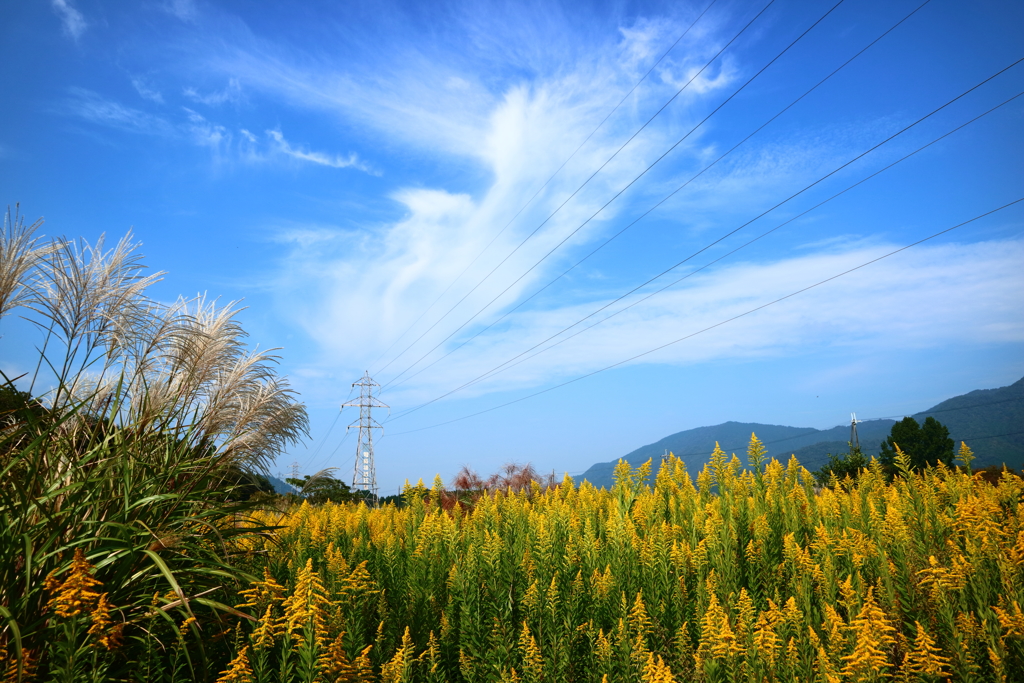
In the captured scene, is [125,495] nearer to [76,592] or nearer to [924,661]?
[76,592]

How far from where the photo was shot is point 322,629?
249cm

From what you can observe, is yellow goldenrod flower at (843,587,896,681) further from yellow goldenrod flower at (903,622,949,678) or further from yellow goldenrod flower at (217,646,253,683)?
yellow goldenrod flower at (217,646,253,683)

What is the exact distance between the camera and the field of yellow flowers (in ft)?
8.70

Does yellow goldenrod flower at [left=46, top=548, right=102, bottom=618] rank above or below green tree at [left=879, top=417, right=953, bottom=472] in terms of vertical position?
below

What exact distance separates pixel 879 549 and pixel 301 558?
4069mm

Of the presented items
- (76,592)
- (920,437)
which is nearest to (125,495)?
(76,592)

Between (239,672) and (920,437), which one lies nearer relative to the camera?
(239,672)

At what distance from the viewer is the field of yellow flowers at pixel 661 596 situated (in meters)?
2.65

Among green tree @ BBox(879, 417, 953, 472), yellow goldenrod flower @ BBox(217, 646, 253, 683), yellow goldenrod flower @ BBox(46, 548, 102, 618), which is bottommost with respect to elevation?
yellow goldenrod flower @ BBox(217, 646, 253, 683)

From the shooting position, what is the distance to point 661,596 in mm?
3420

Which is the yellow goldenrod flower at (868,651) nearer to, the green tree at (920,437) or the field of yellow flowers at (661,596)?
the field of yellow flowers at (661,596)

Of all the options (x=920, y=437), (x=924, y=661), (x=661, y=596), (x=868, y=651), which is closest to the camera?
(x=868, y=651)

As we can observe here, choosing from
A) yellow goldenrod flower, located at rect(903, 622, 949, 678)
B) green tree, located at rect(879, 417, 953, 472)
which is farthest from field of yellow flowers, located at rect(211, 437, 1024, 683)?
green tree, located at rect(879, 417, 953, 472)

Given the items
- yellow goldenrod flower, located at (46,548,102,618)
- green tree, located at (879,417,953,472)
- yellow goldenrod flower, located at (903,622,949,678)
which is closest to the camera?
yellow goldenrod flower, located at (46,548,102,618)
